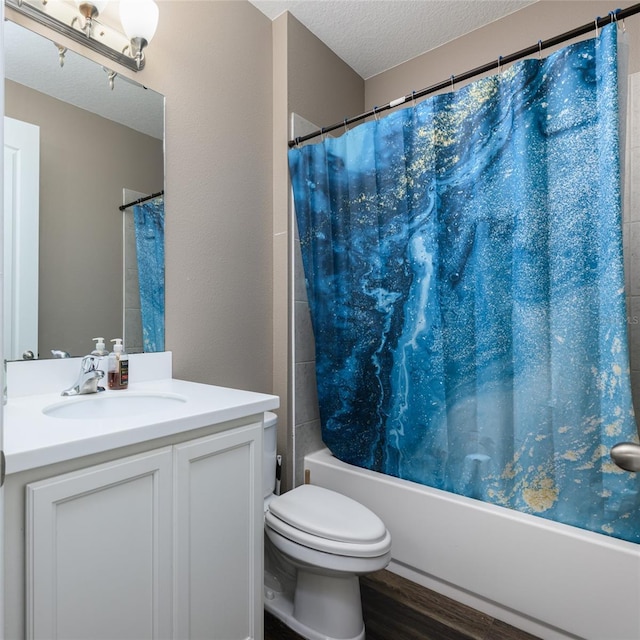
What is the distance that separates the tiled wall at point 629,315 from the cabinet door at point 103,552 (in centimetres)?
109

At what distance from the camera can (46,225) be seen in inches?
51.8

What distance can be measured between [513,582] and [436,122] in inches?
67.3

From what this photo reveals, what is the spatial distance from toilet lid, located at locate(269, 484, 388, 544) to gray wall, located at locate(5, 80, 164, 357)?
34.8 inches

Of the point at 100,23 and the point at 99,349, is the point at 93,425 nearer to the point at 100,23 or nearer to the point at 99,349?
the point at 99,349

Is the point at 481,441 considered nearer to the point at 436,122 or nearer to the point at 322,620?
the point at 322,620

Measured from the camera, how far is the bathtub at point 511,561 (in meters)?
1.26

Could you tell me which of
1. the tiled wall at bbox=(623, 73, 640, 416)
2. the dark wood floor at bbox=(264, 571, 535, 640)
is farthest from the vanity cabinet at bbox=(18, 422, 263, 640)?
the tiled wall at bbox=(623, 73, 640, 416)

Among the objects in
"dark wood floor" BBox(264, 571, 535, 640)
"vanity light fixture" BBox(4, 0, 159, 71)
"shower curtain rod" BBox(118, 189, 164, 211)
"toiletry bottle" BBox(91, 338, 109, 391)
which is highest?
"vanity light fixture" BBox(4, 0, 159, 71)

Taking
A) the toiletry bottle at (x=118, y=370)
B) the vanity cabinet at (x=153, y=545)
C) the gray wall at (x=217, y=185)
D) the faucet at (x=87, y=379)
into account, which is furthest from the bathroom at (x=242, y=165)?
the vanity cabinet at (x=153, y=545)

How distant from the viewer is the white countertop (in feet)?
2.53

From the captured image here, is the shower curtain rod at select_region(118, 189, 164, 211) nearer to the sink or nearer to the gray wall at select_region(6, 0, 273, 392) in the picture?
the gray wall at select_region(6, 0, 273, 392)

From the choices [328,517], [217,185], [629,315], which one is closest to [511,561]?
[328,517]

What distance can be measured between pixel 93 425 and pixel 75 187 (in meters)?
0.90

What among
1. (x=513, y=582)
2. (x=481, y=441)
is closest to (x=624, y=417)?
(x=481, y=441)
